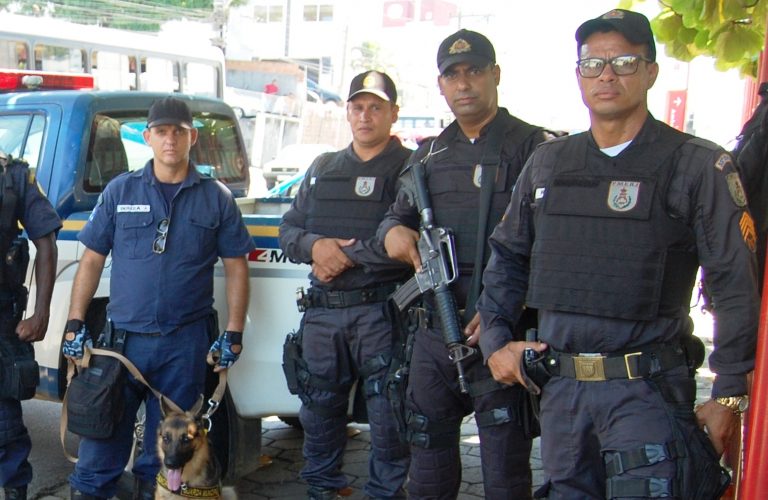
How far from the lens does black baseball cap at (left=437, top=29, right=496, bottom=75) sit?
→ 3580 mm

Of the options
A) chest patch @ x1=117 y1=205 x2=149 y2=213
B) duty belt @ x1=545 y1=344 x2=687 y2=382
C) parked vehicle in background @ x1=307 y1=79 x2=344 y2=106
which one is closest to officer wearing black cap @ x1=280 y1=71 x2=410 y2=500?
chest patch @ x1=117 y1=205 x2=149 y2=213

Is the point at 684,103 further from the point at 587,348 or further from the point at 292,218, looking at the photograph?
the point at 587,348

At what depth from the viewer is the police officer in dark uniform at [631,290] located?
2.51 meters

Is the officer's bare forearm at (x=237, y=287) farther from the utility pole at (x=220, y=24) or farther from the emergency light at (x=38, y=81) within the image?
the utility pole at (x=220, y=24)

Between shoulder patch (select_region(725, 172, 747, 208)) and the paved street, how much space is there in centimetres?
262

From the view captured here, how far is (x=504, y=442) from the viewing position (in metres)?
3.37

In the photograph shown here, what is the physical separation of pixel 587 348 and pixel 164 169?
2266mm

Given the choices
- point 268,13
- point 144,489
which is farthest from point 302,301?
point 268,13

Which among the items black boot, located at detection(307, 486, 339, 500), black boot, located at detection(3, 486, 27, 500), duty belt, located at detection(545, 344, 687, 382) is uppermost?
duty belt, located at detection(545, 344, 687, 382)

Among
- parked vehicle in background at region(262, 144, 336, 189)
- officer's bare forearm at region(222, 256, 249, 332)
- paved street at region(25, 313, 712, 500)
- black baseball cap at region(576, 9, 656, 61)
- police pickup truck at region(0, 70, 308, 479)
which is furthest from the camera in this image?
parked vehicle in background at region(262, 144, 336, 189)

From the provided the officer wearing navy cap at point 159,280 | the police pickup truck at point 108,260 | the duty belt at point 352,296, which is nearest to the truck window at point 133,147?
the police pickup truck at point 108,260

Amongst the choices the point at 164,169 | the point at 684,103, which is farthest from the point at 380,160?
the point at 684,103

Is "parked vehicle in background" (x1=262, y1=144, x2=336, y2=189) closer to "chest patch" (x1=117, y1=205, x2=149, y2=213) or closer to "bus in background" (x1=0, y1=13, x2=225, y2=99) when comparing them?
"bus in background" (x1=0, y1=13, x2=225, y2=99)

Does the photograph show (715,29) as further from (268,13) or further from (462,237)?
(268,13)
